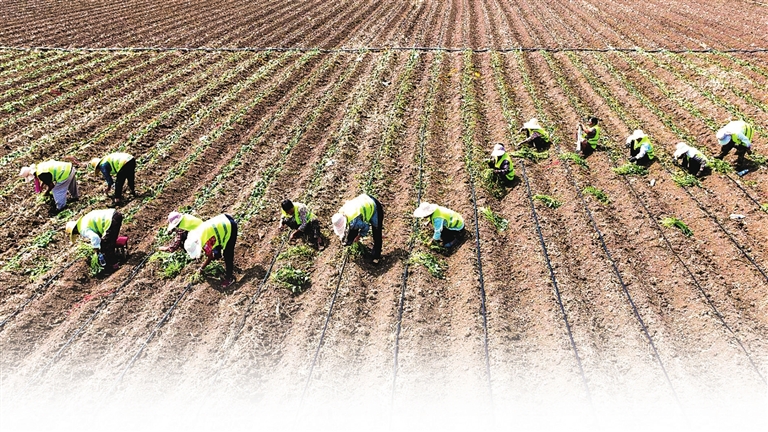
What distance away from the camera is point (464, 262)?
23.2 feet

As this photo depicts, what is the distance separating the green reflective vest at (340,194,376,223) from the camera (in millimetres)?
6551

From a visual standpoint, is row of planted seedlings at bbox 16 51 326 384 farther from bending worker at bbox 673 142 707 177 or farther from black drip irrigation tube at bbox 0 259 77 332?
bending worker at bbox 673 142 707 177

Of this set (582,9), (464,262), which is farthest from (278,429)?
(582,9)

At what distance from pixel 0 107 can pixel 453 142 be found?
428 inches

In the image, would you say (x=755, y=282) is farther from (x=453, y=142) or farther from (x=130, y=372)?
(x=130, y=372)

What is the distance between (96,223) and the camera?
663 cm

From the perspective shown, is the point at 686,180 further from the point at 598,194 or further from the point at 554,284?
the point at 554,284

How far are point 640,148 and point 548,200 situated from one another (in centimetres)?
246

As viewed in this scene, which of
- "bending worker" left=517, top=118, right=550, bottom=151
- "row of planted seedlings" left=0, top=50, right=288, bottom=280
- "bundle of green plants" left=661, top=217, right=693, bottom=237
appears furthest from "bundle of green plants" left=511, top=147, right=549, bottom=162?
"row of planted seedlings" left=0, top=50, right=288, bottom=280

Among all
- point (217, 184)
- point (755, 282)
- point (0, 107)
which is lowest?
point (755, 282)

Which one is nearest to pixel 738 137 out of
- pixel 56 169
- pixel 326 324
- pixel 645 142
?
pixel 645 142

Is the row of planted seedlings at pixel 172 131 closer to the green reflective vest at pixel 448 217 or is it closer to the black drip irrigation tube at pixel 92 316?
the black drip irrigation tube at pixel 92 316

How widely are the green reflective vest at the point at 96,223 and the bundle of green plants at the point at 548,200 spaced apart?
664 cm

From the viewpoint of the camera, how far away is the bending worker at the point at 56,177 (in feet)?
25.4
